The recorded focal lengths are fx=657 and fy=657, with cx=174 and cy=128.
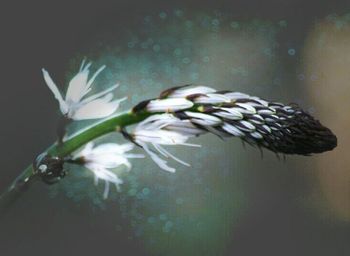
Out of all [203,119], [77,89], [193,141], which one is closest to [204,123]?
[203,119]

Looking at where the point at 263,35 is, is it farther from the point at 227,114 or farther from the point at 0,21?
the point at 0,21

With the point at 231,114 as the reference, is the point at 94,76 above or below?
above

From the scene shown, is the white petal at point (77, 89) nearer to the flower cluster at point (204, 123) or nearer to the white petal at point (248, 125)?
the flower cluster at point (204, 123)

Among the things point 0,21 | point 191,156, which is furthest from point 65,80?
point 191,156

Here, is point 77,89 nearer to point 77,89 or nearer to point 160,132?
point 77,89

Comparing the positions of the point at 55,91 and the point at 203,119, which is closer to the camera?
the point at 203,119

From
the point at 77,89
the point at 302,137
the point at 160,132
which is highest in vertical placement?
the point at 77,89

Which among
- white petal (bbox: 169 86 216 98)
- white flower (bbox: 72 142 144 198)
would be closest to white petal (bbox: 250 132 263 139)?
white petal (bbox: 169 86 216 98)

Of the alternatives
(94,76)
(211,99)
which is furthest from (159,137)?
(94,76)
